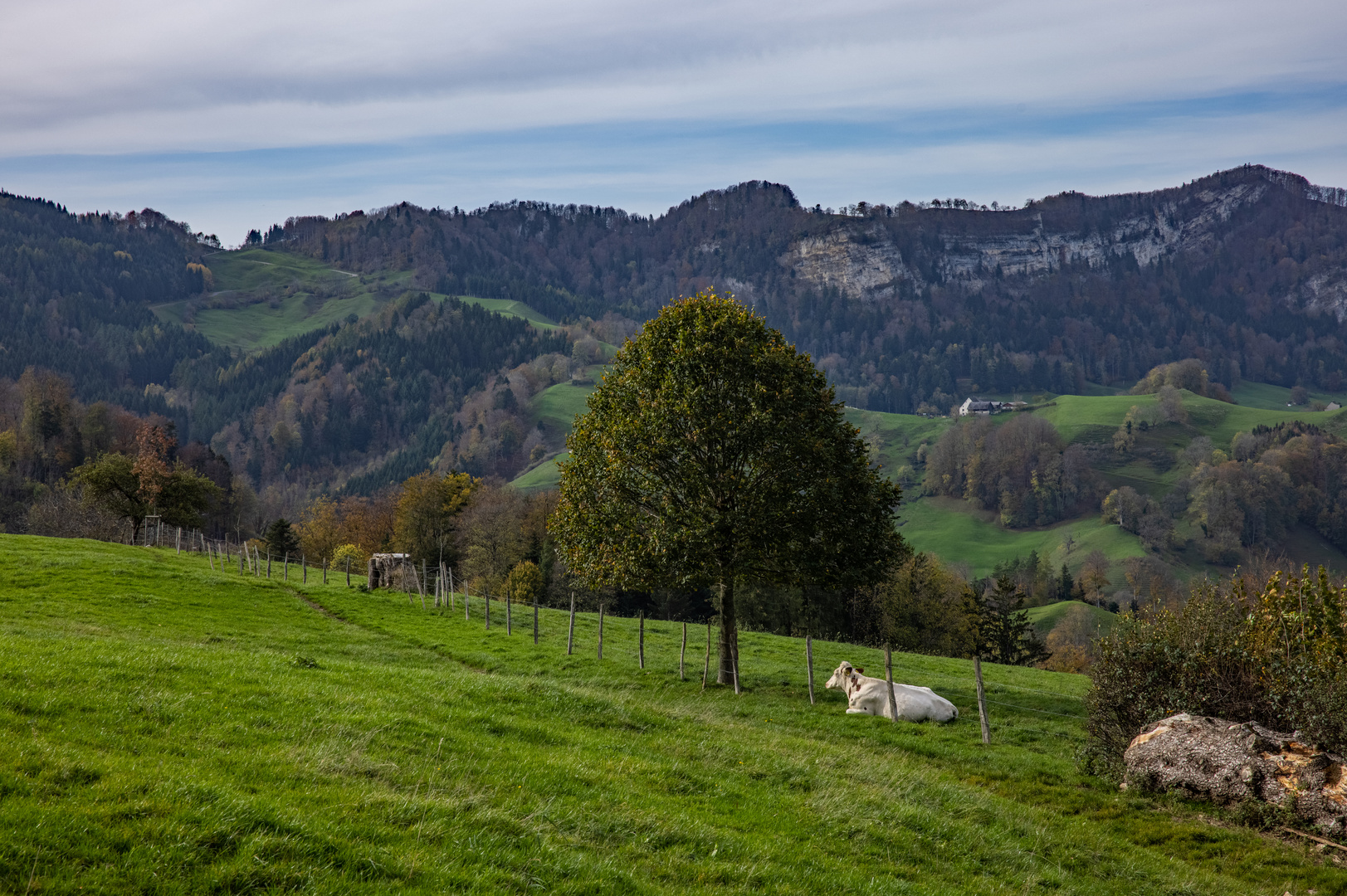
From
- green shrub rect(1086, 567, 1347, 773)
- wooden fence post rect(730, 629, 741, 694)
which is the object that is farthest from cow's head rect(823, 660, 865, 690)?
green shrub rect(1086, 567, 1347, 773)

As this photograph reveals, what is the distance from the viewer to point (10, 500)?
125688 mm

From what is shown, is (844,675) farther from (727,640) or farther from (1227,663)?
(1227,663)

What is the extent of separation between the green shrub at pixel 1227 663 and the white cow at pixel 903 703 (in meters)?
5.10

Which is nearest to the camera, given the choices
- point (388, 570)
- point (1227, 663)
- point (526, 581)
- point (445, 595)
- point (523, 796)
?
point (523, 796)

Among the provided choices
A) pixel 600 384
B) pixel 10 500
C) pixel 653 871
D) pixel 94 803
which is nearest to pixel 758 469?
pixel 600 384

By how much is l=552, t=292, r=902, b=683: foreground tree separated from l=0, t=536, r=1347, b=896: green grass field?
14.6 feet

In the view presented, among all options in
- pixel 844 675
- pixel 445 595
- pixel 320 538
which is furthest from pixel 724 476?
pixel 320 538

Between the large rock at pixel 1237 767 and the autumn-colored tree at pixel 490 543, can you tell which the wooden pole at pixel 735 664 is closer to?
the large rock at pixel 1237 767

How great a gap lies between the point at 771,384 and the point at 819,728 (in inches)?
436

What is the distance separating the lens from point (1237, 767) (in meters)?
17.8

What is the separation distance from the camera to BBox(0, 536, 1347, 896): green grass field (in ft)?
30.5

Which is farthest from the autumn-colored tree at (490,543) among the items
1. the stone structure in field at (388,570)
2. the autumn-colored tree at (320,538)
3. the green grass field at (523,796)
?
the green grass field at (523,796)

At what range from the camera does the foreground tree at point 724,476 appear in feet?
93.1

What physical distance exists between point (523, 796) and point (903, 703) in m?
16.1
